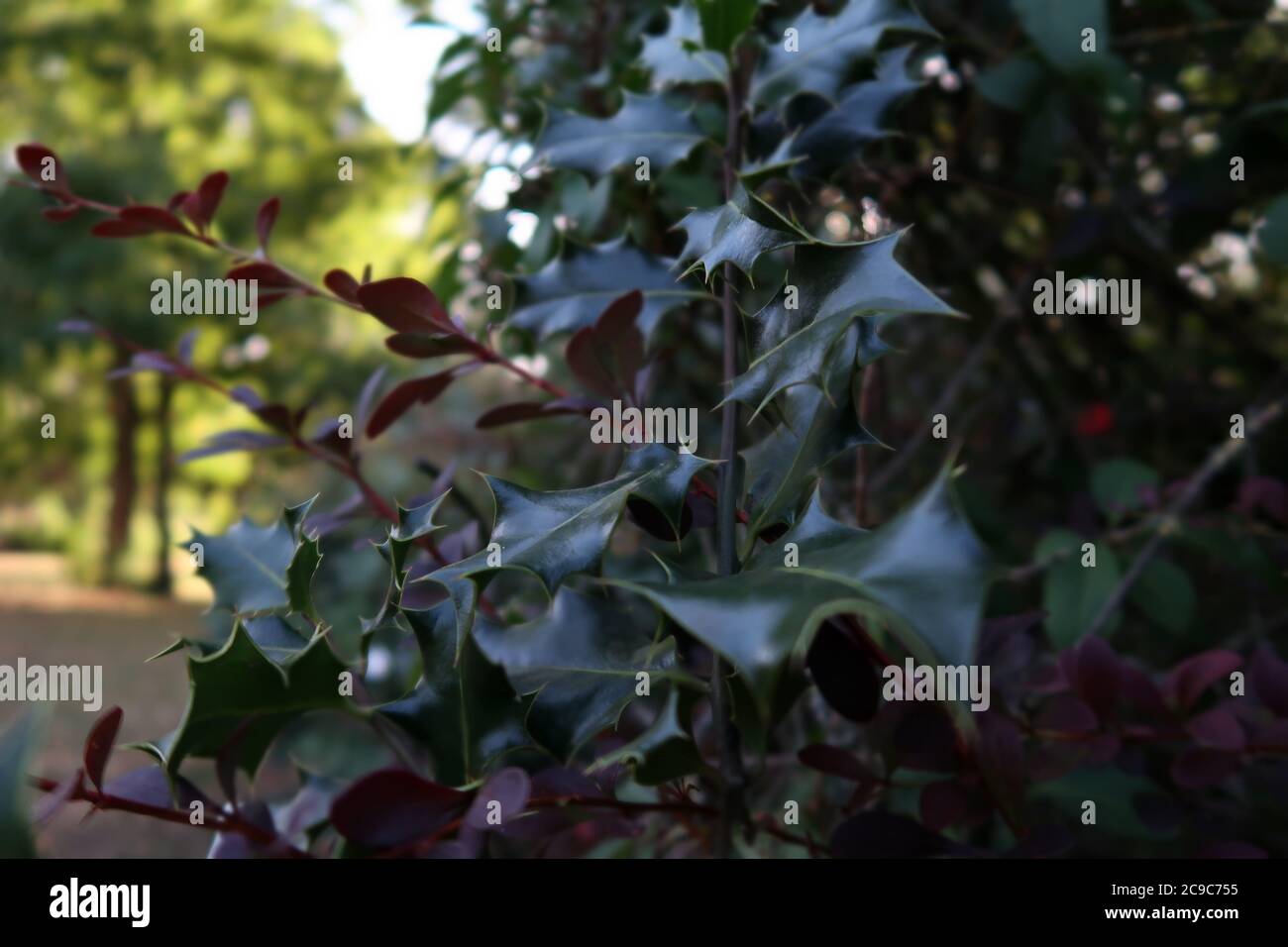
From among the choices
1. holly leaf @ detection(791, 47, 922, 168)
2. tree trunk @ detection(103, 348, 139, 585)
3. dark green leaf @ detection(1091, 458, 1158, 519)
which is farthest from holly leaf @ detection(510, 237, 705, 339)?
tree trunk @ detection(103, 348, 139, 585)

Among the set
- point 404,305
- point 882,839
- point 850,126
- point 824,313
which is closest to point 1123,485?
point 850,126

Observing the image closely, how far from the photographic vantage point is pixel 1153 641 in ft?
6.86

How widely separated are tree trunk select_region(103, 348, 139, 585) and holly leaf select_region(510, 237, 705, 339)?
722 inches

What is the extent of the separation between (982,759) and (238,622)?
589 millimetres

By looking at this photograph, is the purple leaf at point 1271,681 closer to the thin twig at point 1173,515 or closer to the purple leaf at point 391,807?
the thin twig at point 1173,515

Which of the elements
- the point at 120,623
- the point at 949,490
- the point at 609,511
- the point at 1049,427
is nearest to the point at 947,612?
the point at 949,490

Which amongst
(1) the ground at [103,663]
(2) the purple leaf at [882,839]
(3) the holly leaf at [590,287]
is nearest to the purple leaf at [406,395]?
(3) the holly leaf at [590,287]

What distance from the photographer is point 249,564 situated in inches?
40.6

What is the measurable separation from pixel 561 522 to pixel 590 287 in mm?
374

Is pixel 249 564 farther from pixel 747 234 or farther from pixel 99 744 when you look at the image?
pixel 747 234

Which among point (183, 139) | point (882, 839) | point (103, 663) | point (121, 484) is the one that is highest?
point (183, 139)

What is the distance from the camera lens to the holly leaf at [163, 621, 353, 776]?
0.68 meters

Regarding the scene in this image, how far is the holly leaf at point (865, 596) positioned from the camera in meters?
0.50
